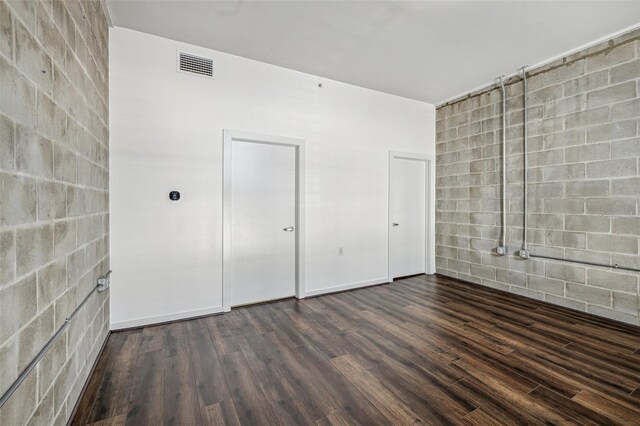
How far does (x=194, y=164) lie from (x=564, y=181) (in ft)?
14.4

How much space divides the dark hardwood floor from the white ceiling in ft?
10.0

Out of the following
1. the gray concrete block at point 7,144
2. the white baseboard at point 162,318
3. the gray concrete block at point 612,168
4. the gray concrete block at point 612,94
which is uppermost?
the gray concrete block at point 612,94

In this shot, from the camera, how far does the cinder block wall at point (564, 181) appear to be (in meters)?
3.04

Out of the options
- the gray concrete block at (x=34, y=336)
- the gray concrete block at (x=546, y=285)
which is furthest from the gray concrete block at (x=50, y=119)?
the gray concrete block at (x=546, y=285)

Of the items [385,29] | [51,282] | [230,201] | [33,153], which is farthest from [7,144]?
[385,29]

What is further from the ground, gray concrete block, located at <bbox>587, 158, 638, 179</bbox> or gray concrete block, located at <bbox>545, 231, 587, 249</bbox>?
gray concrete block, located at <bbox>587, 158, 638, 179</bbox>

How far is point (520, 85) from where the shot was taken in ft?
12.9

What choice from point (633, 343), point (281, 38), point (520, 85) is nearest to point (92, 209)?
point (281, 38)

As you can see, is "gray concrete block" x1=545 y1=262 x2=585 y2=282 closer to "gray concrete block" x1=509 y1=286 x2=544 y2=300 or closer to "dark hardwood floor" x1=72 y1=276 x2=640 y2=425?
"gray concrete block" x1=509 y1=286 x2=544 y2=300

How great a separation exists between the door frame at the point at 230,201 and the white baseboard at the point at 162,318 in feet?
0.51

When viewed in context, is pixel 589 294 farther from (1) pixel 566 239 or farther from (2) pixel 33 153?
(2) pixel 33 153

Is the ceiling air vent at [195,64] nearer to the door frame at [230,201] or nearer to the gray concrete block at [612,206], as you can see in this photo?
the door frame at [230,201]

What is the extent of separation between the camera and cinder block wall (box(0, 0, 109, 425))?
1102 millimetres

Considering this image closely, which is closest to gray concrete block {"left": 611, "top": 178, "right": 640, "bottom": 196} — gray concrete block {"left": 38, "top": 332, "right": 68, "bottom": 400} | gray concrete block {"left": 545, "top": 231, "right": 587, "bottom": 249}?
gray concrete block {"left": 545, "top": 231, "right": 587, "bottom": 249}
